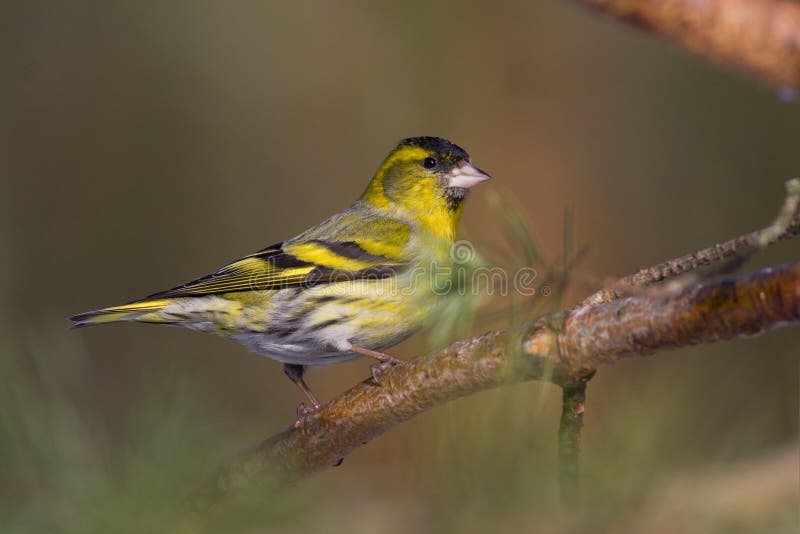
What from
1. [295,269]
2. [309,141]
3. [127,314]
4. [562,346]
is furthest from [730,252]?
[309,141]

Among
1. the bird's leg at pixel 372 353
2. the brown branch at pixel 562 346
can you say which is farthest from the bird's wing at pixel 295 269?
the brown branch at pixel 562 346

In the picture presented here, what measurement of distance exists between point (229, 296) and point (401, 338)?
63 centimetres

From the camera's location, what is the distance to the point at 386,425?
173 centimetres

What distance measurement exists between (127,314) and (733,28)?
2327 mm

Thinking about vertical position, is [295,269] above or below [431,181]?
below

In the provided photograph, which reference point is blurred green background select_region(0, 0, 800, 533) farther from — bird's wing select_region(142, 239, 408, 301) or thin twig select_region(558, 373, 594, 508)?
thin twig select_region(558, 373, 594, 508)

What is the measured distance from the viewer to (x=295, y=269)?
301 centimetres

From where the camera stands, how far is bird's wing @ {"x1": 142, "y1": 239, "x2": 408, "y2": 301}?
2924 mm

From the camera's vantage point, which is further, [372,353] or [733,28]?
[372,353]

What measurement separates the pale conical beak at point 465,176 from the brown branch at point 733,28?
2.36 metres

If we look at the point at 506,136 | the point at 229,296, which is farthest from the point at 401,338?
the point at 506,136

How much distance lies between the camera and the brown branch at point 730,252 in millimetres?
1017

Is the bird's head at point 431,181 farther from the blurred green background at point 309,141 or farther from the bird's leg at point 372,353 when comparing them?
the blurred green background at point 309,141

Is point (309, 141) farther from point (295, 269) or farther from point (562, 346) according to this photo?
point (562, 346)
